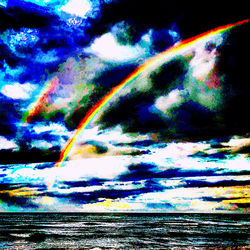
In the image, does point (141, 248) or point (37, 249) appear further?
point (141, 248)

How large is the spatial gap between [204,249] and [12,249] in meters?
13.4

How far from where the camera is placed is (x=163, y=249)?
16828 millimetres

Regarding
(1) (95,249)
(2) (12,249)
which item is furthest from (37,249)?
(1) (95,249)

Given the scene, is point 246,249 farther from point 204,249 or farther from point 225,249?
point 204,249

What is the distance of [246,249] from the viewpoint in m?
16.8

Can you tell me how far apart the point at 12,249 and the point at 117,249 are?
7173mm

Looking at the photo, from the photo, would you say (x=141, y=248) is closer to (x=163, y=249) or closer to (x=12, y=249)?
(x=163, y=249)

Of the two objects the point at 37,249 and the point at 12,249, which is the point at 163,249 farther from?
the point at 12,249

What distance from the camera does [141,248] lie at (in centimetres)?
1752

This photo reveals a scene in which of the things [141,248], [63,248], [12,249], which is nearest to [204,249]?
[141,248]

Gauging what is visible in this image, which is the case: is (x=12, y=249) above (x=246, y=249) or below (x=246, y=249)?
above

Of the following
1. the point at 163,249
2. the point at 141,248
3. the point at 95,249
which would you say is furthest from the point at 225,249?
the point at 95,249

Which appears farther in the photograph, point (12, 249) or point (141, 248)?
point (141, 248)

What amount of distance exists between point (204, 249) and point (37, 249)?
38.5ft
